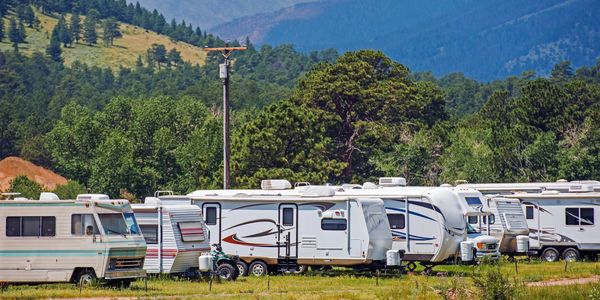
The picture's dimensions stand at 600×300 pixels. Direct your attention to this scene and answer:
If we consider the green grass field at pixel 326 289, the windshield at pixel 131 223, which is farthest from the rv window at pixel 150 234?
the windshield at pixel 131 223

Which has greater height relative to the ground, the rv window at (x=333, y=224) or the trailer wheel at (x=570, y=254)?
the rv window at (x=333, y=224)

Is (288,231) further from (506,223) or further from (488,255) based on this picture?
(506,223)

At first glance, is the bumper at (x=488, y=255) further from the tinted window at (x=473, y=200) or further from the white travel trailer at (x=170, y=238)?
the white travel trailer at (x=170, y=238)

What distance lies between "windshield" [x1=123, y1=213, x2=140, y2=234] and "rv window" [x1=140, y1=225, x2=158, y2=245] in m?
2.17

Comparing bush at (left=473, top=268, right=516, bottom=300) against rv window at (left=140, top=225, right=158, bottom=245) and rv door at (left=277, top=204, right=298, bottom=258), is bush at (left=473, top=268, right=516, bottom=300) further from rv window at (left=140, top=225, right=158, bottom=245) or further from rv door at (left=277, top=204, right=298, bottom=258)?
rv window at (left=140, top=225, right=158, bottom=245)

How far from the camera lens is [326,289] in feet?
105

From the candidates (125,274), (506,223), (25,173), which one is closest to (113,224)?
(125,274)

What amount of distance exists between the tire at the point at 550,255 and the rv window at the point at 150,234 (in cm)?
1777

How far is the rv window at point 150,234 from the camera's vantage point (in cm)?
3378

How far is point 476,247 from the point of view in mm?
37906

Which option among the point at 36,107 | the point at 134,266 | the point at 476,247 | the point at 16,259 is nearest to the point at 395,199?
the point at 476,247

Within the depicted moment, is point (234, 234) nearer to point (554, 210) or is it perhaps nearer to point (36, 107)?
point (554, 210)

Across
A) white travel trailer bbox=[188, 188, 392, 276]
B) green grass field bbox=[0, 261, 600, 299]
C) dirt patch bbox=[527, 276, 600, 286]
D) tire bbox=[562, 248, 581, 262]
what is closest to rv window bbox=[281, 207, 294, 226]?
white travel trailer bbox=[188, 188, 392, 276]

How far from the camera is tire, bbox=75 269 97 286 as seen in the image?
1203 inches
